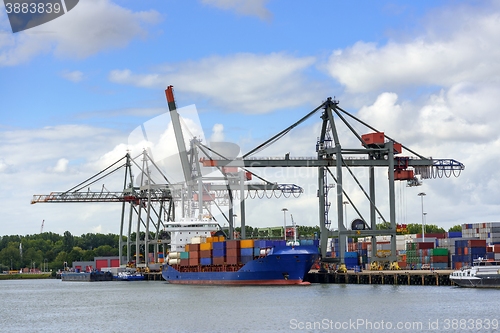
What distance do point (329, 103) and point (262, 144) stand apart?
693cm

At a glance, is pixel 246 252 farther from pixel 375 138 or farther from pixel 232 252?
pixel 375 138

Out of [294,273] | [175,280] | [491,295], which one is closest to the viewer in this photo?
[491,295]

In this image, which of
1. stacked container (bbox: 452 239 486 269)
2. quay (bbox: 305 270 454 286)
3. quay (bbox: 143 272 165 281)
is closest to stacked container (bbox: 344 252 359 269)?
quay (bbox: 305 270 454 286)

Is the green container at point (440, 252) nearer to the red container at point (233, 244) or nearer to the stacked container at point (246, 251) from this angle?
the stacked container at point (246, 251)

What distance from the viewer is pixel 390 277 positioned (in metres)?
66.2

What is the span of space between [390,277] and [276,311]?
2366cm

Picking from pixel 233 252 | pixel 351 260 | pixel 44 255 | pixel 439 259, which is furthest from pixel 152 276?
pixel 44 255

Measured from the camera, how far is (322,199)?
71.6m

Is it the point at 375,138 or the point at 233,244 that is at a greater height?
the point at 375,138

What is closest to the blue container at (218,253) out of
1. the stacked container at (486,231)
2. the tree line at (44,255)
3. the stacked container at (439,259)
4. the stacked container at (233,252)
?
the stacked container at (233,252)

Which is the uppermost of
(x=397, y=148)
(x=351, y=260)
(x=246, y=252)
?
(x=397, y=148)

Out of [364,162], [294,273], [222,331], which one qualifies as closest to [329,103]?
[364,162]

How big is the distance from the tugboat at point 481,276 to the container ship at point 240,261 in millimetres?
13518

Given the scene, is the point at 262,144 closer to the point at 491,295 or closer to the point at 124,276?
the point at 491,295
